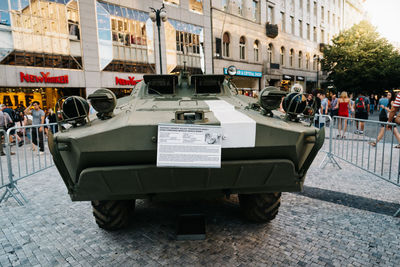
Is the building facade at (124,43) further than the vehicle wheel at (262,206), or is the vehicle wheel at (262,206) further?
the building facade at (124,43)

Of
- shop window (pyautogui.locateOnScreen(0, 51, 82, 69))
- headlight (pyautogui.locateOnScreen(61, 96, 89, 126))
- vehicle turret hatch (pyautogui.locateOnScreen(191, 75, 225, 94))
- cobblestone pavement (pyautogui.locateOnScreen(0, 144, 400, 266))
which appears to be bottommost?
cobblestone pavement (pyautogui.locateOnScreen(0, 144, 400, 266))

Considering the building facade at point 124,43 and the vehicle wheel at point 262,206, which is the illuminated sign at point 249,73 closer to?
the building facade at point 124,43

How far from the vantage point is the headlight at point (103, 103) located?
2.70 m

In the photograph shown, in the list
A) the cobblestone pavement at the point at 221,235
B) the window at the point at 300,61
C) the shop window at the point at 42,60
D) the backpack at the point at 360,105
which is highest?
the window at the point at 300,61

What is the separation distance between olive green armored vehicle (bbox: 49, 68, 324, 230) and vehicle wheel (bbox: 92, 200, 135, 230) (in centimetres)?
68

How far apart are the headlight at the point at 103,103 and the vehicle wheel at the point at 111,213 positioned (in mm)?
1120

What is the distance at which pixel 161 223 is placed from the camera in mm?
3820

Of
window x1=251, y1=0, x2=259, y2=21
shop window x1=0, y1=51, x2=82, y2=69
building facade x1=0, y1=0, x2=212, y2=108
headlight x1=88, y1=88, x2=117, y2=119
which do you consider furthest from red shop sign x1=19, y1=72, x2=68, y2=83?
window x1=251, y1=0, x2=259, y2=21

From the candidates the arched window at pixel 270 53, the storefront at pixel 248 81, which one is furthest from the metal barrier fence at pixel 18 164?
the arched window at pixel 270 53

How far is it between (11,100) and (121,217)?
14.4 meters

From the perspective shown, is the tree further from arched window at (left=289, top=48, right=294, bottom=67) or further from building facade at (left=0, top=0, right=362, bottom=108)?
building facade at (left=0, top=0, right=362, bottom=108)

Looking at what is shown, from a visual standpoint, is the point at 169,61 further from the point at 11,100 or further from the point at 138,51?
the point at 11,100

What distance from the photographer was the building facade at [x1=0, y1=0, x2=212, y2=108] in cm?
1437

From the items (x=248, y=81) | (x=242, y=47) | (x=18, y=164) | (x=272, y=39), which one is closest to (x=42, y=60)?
(x=18, y=164)
